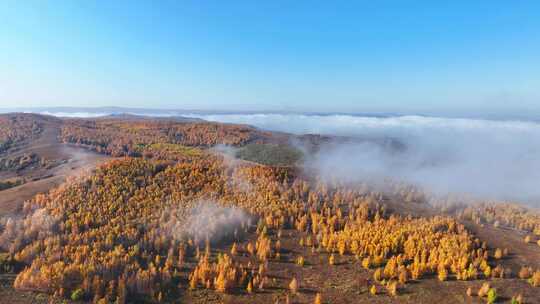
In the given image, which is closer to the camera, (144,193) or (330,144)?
(144,193)

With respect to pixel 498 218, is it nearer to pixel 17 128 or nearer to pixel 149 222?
pixel 149 222

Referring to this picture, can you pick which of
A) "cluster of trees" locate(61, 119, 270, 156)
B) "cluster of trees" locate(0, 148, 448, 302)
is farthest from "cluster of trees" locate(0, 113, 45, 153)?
"cluster of trees" locate(0, 148, 448, 302)

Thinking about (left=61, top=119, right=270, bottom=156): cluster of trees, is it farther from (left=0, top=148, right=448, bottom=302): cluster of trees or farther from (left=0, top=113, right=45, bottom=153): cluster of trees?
(left=0, top=148, right=448, bottom=302): cluster of trees

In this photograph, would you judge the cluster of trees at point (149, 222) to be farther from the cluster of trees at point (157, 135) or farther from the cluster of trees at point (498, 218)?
the cluster of trees at point (157, 135)

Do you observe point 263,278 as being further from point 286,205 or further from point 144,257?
point 286,205

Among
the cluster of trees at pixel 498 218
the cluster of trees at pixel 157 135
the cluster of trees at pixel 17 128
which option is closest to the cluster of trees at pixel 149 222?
the cluster of trees at pixel 498 218

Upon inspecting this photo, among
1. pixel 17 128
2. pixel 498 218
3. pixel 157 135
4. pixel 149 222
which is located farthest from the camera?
pixel 157 135

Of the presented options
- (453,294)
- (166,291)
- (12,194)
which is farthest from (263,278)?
(12,194)

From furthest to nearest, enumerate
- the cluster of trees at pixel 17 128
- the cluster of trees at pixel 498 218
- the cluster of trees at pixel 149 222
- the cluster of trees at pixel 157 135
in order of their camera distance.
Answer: the cluster of trees at pixel 157 135 → the cluster of trees at pixel 17 128 → the cluster of trees at pixel 498 218 → the cluster of trees at pixel 149 222

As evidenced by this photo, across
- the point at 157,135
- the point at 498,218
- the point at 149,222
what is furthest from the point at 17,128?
the point at 498,218

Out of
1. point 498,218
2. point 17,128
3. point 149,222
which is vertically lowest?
point 149,222

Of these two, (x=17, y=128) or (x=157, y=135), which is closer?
(x=17, y=128)
